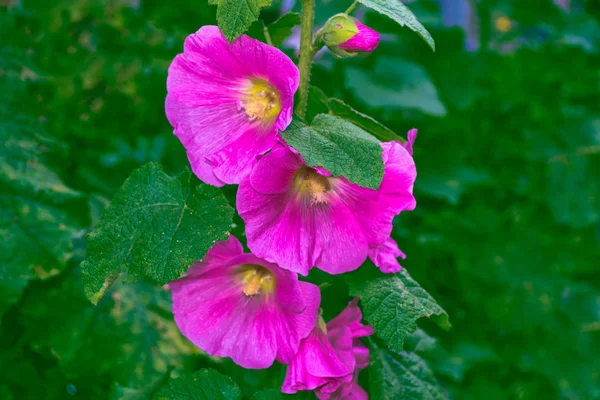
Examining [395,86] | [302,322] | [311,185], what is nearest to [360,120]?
[311,185]

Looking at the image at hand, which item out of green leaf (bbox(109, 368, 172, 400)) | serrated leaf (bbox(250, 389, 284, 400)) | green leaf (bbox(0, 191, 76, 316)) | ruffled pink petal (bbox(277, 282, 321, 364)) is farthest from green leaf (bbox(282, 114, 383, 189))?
green leaf (bbox(0, 191, 76, 316))

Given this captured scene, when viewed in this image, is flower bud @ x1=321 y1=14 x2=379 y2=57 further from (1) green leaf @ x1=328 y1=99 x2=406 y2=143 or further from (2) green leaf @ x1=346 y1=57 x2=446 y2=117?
(2) green leaf @ x1=346 y1=57 x2=446 y2=117

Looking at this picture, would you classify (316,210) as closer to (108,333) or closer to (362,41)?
(362,41)

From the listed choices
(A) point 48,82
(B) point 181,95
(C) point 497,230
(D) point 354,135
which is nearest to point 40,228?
(A) point 48,82

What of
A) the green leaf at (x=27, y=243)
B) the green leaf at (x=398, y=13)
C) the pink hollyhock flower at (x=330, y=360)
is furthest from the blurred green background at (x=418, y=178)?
the green leaf at (x=398, y=13)

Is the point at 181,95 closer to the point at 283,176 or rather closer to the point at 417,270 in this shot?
the point at 283,176

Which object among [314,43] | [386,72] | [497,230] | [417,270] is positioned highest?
[314,43]
